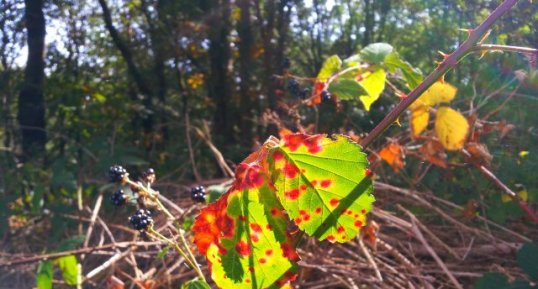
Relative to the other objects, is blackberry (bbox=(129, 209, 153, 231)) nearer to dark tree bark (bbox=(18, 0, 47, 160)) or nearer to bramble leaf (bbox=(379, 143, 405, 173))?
bramble leaf (bbox=(379, 143, 405, 173))

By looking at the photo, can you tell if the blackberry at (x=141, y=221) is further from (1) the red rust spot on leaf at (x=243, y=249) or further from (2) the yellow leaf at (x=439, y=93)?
(2) the yellow leaf at (x=439, y=93)

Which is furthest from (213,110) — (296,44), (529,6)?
(529,6)

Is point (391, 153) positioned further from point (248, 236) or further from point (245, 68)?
point (245, 68)

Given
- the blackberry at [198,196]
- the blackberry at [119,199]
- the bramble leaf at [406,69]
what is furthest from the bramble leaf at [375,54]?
the blackberry at [119,199]

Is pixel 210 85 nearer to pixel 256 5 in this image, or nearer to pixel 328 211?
pixel 256 5

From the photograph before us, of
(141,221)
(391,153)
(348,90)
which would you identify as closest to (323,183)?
(141,221)

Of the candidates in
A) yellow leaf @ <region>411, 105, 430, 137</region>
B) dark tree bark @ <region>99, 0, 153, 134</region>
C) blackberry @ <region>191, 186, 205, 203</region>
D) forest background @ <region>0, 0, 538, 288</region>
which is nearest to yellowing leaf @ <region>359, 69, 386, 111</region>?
yellow leaf @ <region>411, 105, 430, 137</region>
